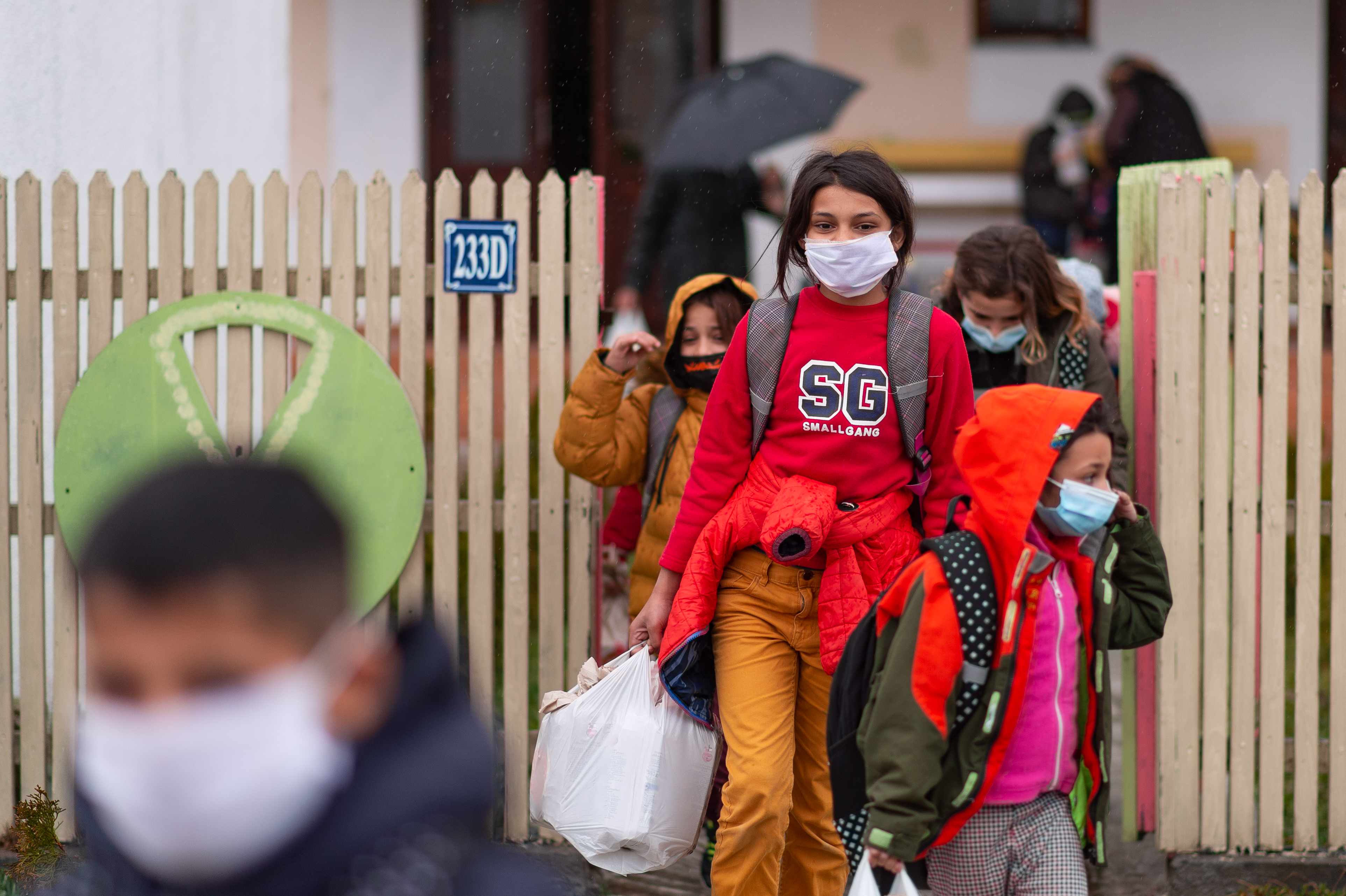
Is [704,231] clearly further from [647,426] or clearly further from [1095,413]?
[1095,413]

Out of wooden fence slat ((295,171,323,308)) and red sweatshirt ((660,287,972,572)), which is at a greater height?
wooden fence slat ((295,171,323,308))

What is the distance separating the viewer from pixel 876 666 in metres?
3.01

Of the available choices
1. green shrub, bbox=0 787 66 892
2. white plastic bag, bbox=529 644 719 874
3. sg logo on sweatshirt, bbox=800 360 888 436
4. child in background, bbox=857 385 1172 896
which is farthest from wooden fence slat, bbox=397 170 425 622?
child in background, bbox=857 385 1172 896

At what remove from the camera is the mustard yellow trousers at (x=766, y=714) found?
339 cm

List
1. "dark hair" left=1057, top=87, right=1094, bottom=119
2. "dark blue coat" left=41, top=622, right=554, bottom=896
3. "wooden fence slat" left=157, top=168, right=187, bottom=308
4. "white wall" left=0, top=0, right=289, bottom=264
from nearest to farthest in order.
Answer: "dark blue coat" left=41, top=622, right=554, bottom=896, "wooden fence slat" left=157, top=168, right=187, bottom=308, "white wall" left=0, top=0, right=289, bottom=264, "dark hair" left=1057, top=87, right=1094, bottom=119

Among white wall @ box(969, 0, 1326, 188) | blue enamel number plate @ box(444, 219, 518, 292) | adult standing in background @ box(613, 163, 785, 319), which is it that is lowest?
blue enamel number plate @ box(444, 219, 518, 292)

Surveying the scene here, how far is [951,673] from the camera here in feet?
9.36

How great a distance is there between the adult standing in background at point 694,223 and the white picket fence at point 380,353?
10.1 ft

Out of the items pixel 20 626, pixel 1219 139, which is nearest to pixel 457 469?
pixel 20 626

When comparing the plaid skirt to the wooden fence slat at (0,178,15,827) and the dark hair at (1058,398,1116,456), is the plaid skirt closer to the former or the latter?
the dark hair at (1058,398,1116,456)

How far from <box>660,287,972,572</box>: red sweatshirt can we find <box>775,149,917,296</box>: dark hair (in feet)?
0.48

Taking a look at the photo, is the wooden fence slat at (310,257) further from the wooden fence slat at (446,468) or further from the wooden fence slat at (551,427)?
the wooden fence slat at (551,427)

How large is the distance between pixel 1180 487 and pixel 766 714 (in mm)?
1743

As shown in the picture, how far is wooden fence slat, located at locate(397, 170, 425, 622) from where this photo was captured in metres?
4.57
